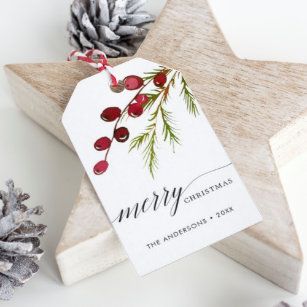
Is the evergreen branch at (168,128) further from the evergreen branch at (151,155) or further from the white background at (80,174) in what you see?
the white background at (80,174)

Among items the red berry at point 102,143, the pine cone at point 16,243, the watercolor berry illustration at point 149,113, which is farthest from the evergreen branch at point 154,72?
the pine cone at point 16,243

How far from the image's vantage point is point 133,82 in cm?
94

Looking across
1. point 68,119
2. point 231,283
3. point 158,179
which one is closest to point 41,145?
point 68,119

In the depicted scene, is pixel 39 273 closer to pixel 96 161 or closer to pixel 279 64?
pixel 96 161

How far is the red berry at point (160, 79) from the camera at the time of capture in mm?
946

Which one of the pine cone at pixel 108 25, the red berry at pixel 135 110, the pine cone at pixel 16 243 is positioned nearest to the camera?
the pine cone at pixel 16 243

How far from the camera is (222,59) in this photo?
0.99 m

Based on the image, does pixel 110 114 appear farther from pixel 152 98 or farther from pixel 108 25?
pixel 108 25

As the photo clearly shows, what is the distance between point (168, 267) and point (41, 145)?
0.97ft

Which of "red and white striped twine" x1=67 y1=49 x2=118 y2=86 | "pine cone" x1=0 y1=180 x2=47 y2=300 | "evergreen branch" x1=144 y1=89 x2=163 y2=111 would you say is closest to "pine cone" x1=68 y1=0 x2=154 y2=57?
"red and white striped twine" x1=67 y1=49 x2=118 y2=86

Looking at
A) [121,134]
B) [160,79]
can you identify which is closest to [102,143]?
[121,134]

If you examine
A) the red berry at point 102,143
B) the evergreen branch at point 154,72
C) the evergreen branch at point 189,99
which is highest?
the evergreen branch at point 154,72

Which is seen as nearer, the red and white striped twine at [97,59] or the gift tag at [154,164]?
the gift tag at [154,164]

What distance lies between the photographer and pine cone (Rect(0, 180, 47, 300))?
820 mm
